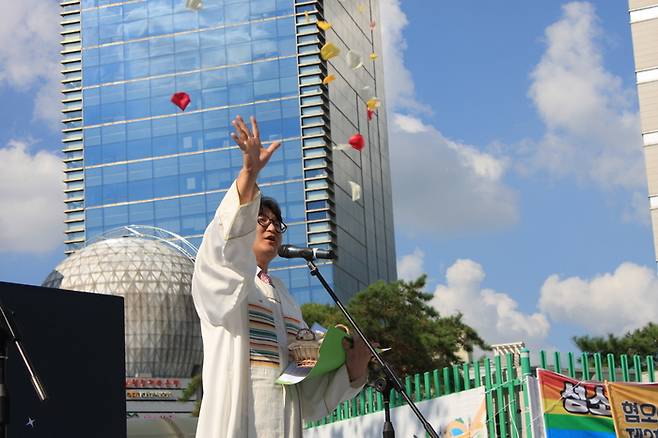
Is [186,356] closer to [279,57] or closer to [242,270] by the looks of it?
[279,57]

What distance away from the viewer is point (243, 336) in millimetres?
4996

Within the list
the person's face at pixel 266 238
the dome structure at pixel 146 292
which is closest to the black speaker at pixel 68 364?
the person's face at pixel 266 238

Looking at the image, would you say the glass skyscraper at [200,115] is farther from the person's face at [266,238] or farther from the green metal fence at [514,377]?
the person's face at [266,238]

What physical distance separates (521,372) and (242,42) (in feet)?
268

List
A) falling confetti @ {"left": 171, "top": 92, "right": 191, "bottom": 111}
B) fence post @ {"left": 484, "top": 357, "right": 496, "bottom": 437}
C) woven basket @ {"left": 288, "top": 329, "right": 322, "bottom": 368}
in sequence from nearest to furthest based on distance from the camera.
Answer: woven basket @ {"left": 288, "top": 329, "right": 322, "bottom": 368} < fence post @ {"left": 484, "top": 357, "right": 496, "bottom": 437} < falling confetti @ {"left": 171, "top": 92, "right": 191, "bottom": 111}

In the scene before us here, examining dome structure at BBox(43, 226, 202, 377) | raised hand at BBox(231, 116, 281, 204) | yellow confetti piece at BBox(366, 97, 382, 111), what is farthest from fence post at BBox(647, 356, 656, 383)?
dome structure at BBox(43, 226, 202, 377)

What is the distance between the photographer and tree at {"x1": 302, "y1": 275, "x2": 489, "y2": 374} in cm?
3134

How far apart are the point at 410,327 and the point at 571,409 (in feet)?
68.4

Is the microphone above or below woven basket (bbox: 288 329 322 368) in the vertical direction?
above

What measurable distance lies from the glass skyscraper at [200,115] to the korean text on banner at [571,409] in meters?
72.9

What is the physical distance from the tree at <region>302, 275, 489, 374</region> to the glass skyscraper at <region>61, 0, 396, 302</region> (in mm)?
50371

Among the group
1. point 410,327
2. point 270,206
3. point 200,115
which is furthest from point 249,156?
point 200,115

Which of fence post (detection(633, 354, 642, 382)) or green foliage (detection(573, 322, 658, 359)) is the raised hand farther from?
green foliage (detection(573, 322, 658, 359))

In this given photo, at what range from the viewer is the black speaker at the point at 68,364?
11672 mm
